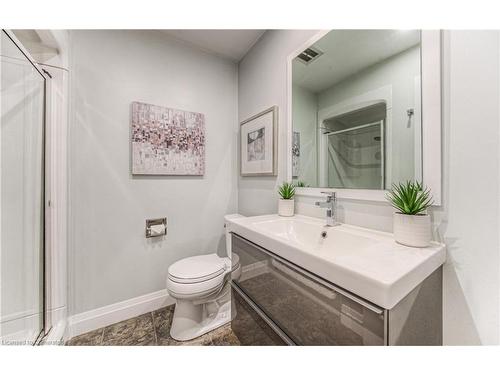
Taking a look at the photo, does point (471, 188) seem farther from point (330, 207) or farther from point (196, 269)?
point (196, 269)

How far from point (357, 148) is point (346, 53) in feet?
1.73

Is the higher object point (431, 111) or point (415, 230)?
point (431, 111)

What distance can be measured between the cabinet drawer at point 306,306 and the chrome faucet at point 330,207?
16.0 inches

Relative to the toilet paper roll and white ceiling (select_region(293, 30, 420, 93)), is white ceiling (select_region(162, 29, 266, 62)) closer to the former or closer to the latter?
white ceiling (select_region(293, 30, 420, 93))

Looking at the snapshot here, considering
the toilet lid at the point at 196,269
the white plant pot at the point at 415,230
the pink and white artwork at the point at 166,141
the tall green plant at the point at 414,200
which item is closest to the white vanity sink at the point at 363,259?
the white plant pot at the point at 415,230

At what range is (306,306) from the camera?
2.11 feet

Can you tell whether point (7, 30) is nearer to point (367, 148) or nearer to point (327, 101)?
point (327, 101)

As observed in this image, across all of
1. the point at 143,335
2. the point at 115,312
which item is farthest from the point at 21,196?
the point at 143,335

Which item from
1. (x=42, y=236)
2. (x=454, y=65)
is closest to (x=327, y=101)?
(x=454, y=65)
